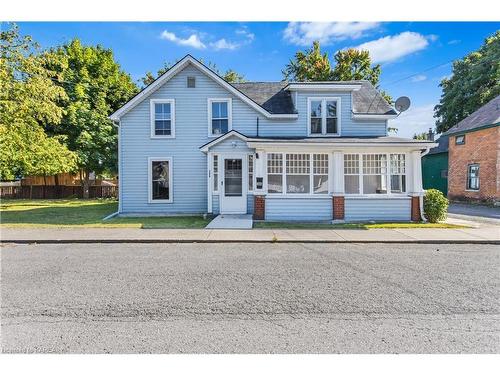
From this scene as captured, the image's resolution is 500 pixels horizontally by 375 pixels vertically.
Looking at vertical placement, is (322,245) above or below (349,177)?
below

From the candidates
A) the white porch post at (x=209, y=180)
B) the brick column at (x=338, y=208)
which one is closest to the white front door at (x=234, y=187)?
the white porch post at (x=209, y=180)

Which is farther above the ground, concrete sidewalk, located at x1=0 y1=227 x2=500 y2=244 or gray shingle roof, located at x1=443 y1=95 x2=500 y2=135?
gray shingle roof, located at x1=443 y1=95 x2=500 y2=135

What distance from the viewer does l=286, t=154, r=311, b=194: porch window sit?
43.5 feet

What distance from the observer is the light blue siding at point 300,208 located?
12969 millimetres

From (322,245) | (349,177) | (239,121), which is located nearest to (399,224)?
(349,177)

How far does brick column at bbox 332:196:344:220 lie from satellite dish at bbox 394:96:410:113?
612cm

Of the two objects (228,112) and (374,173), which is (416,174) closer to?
(374,173)

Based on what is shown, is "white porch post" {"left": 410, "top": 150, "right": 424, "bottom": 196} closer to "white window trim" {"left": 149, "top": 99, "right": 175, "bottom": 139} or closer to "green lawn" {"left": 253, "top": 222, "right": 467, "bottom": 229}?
"green lawn" {"left": 253, "top": 222, "right": 467, "bottom": 229}

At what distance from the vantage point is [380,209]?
1296 cm

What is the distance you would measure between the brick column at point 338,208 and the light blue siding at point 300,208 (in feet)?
0.57

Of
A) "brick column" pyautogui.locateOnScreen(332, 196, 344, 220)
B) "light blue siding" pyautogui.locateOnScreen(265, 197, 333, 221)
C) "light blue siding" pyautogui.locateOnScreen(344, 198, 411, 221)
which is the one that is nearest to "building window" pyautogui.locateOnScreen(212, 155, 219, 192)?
"light blue siding" pyautogui.locateOnScreen(265, 197, 333, 221)

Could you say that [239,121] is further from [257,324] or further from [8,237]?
[257,324]

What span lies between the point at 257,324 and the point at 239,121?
12377 millimetres

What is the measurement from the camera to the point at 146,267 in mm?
6496
